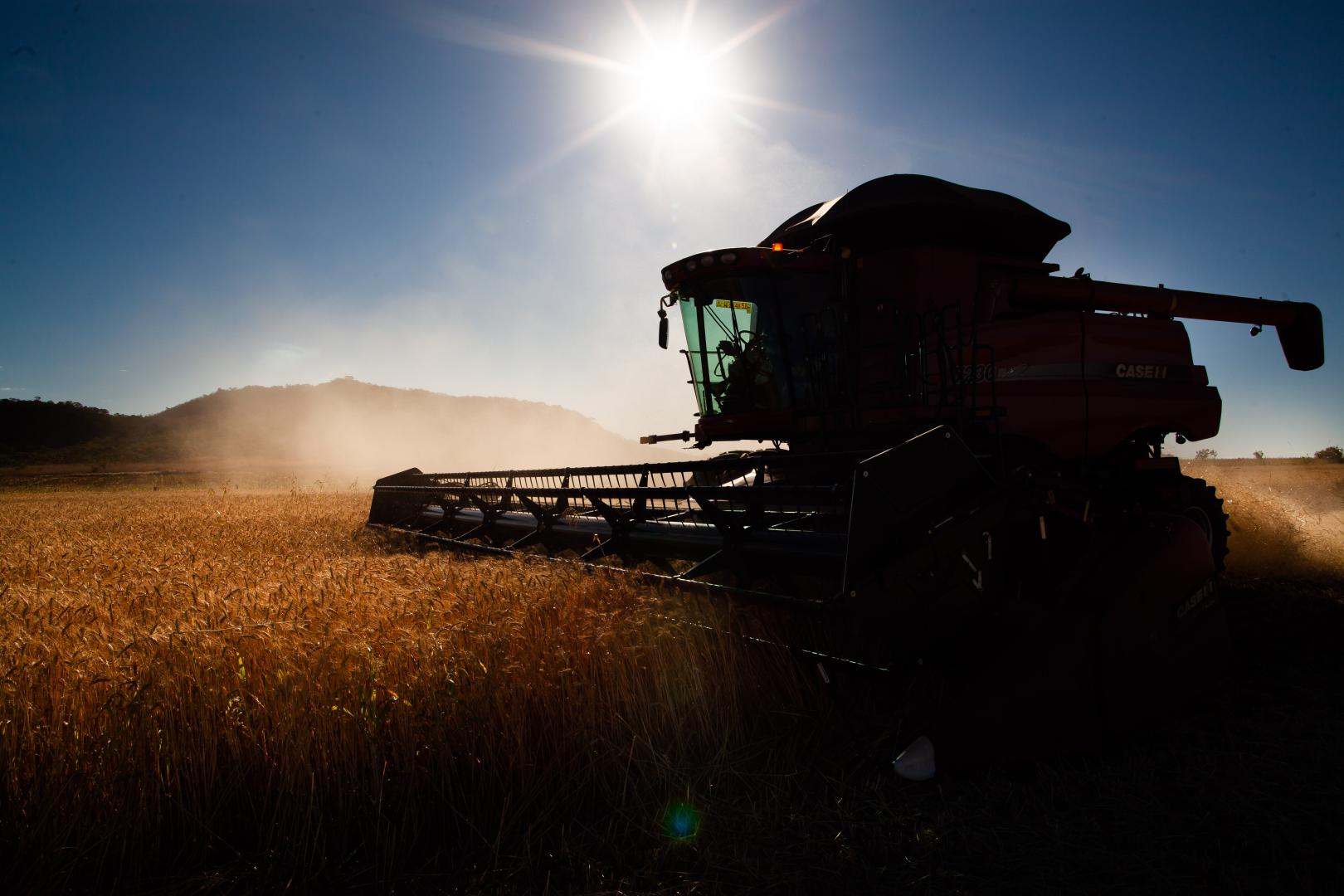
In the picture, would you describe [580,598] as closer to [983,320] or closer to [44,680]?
[44,680]

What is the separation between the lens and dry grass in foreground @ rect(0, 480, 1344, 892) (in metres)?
2.14

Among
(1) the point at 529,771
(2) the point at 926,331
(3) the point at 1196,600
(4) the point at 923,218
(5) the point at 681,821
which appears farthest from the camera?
(4) the point at 923,218

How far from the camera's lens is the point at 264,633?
2.62 m

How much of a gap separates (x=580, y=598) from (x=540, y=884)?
1.38 meters

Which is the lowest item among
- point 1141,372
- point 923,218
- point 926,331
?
point 1141,372

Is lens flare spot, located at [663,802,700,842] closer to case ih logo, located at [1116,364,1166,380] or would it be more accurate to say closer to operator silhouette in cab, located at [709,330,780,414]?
operator silhouette in cab, located at [709,330,780,414]

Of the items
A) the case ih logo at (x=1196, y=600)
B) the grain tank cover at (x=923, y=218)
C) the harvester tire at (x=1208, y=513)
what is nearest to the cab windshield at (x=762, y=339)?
the grain tank cover at (x=923, y=218)

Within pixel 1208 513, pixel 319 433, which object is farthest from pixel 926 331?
pixel 319 433

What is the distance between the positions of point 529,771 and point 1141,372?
217 inches

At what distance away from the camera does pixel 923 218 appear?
531cm

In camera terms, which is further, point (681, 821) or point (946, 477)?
point (946, 477)

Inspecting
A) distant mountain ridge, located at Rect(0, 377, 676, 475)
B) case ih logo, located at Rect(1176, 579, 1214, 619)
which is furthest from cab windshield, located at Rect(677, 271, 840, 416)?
distant mountain ridge, located at Rect(0, 377, 676, 475)

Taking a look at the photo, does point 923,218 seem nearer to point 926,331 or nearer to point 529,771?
point 926,331

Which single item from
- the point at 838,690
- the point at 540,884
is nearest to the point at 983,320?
the point at 838,690
